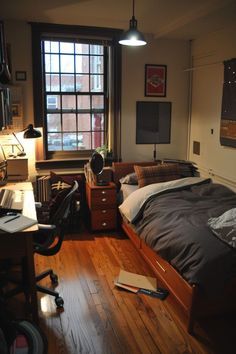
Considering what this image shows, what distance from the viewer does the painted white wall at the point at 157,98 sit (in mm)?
4551

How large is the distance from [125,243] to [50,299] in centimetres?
135

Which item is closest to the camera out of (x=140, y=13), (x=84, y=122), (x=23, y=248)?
(x=23, y=248)

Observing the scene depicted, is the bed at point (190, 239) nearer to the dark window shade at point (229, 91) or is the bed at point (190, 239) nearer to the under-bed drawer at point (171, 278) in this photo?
the under-bed drawer at point (171, 278)

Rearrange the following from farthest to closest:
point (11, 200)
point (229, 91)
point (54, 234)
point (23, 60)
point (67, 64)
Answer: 1. point (67, 64)
2. point (23, 60)
3. point (229, 91)
4. point (11, 200)
5. point (54, 234)

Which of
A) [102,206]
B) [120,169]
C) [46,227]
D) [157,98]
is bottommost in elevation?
[102,206]

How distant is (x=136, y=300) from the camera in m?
2.86

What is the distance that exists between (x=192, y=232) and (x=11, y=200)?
5.02 ft

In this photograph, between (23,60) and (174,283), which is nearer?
(174,283)

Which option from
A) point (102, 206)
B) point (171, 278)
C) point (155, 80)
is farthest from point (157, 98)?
point (171, 278)

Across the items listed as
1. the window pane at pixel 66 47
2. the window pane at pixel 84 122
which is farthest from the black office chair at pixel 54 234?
the window pane at pixel 66 47

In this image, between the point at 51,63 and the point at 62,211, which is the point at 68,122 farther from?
the point at 62,211

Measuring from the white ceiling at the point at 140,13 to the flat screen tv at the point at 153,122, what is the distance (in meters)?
0.92

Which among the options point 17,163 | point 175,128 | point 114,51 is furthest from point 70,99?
point 175,128

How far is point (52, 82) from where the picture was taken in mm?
4387
